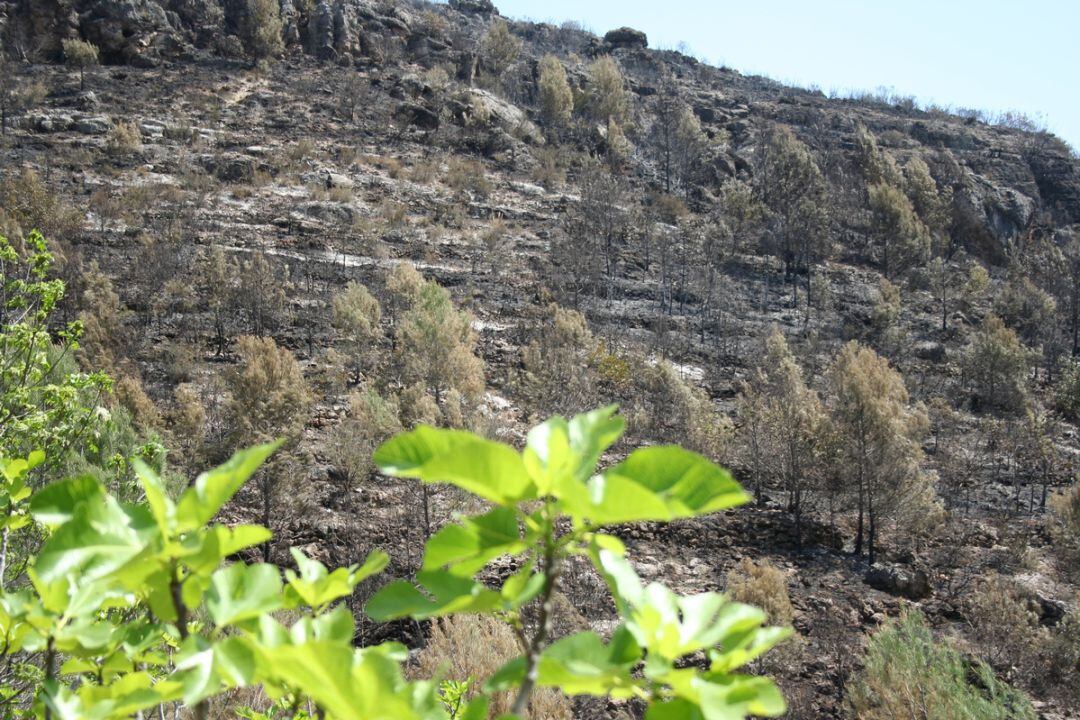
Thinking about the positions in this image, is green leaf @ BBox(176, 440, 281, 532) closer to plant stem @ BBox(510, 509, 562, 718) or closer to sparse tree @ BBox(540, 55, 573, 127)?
plant stem @ BBox(510, 509, 562, 718)

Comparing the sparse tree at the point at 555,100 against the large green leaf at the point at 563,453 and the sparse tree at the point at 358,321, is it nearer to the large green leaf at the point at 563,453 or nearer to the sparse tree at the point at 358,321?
the sparse tree at the point at 358,321

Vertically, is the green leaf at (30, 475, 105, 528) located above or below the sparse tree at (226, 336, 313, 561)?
above

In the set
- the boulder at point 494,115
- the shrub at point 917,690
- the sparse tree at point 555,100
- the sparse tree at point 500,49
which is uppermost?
the sparse tree at point 500,49

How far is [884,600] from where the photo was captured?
9.54m

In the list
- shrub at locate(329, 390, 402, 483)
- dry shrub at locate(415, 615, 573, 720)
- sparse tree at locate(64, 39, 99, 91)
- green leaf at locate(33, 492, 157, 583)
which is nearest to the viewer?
green leaf at locate(33, 492, 157, 583)

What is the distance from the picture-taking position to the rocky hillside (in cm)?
1050

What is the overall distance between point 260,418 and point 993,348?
2061 cm

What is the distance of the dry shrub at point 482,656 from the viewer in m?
3.79

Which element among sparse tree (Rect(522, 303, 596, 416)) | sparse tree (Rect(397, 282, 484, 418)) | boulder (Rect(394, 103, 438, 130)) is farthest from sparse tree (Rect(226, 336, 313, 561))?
boulder (Rect(394, 103, 438, 130))

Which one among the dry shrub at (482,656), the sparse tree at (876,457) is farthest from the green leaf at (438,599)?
the sparse tree at (876,457)

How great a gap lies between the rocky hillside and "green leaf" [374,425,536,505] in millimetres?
5287

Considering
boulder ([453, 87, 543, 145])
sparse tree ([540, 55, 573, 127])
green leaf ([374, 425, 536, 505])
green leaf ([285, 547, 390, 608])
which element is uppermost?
sparse tree ([540, 55, 573, 127])

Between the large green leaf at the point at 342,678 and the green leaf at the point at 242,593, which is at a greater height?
the large green leaf at the point at 342,678

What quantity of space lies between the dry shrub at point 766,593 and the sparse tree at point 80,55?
3009 cm
